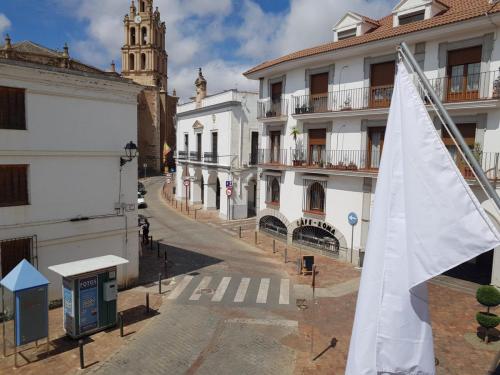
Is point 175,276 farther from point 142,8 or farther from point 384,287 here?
point 142,8

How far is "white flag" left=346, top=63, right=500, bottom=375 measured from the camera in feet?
12.4

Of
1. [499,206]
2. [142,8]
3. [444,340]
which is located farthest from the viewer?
[142,8]

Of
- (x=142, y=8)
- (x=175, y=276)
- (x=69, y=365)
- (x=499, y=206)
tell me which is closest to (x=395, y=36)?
(x=175, y=276)

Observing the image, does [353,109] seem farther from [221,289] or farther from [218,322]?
[218,322]

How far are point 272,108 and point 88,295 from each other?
1635cm

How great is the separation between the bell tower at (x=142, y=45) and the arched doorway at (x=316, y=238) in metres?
56.5

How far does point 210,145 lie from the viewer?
33.1 metres

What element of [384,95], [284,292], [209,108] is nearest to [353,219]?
[284,292]

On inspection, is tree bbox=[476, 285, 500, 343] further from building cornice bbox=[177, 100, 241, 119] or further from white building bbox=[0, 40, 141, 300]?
building cornice bbox=[177, 100, 241, 119]

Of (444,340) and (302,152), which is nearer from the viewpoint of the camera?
(444,340)

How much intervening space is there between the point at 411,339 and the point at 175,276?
1407 cm

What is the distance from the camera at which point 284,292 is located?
1540cm

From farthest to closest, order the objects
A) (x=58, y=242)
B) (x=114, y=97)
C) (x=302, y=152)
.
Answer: (x=302, y=152)
(x=114, y=97)
(x=58, y=242)

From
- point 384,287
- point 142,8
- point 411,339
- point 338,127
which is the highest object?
point 142,8
